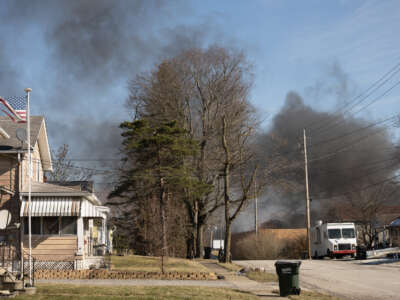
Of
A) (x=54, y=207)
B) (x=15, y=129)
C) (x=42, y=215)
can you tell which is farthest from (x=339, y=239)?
(x=15, y=129)

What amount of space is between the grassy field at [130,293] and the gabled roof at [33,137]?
9809 mm

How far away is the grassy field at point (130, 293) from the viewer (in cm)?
1462

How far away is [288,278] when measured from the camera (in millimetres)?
15961

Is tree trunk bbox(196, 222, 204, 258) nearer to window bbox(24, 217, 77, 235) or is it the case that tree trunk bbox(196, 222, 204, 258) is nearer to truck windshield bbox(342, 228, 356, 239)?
truck windshield bbox(342, 228, 356, 239)

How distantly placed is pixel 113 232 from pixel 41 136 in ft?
77.9

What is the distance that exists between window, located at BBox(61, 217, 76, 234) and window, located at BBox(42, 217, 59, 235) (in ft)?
0.93

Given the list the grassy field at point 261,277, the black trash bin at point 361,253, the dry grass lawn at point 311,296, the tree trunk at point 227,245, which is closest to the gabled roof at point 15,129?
the grassy field at point 261,277

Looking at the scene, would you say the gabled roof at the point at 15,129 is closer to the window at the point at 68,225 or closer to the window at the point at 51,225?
the window at the point at 51,225

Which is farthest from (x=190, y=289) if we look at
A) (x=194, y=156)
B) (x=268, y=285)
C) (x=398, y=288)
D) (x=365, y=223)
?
(x=365, y=223)

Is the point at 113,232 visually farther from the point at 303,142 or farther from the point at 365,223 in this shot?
the point at 365,223

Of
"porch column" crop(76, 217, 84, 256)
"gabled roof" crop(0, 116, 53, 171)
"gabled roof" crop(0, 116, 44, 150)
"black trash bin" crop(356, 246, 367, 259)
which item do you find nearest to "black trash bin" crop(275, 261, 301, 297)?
"porch column" crop(76, 217, 84, 256)

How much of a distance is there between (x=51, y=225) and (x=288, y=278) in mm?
13604

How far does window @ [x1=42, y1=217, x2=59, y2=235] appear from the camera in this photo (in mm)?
25428

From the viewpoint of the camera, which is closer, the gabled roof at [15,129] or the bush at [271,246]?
the gabled roof at [15,129]
